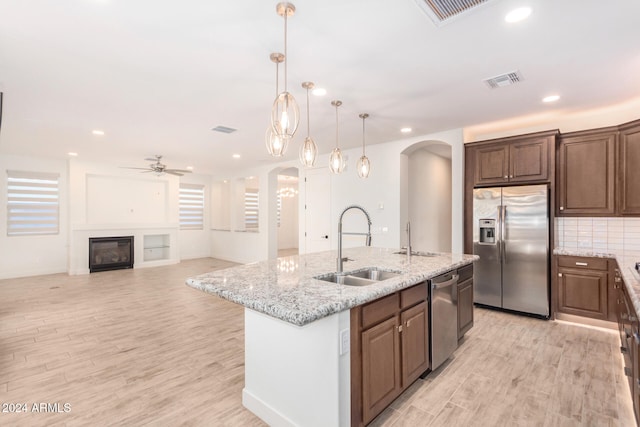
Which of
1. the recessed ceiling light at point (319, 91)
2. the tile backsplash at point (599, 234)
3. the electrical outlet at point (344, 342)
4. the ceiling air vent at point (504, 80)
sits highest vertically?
the ceiling air vent at point (504, 80)

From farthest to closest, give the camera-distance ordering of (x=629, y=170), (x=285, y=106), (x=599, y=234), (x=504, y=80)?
(x=599, y=234)
(x=629, y=170)
(x=504, y=80)
(x=285, y=106)

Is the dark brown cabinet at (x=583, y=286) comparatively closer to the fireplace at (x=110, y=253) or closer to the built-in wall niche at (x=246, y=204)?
the built-in wall niche at (x=246, y=204)

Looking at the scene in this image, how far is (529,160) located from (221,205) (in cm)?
815

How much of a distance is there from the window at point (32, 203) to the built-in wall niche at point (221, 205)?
383 cm

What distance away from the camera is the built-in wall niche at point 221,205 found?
373 inches

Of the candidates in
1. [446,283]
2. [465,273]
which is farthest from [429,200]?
[446,283]

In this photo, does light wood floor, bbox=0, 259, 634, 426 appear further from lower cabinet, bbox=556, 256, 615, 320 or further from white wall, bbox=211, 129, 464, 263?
white wall, bbox=211, 129, 464, 263

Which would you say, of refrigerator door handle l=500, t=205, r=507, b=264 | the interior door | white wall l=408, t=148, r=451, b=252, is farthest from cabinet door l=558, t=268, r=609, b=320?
the interior door

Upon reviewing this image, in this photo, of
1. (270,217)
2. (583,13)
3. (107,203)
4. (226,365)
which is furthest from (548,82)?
(107,203)

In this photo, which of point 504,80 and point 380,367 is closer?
point 380,367

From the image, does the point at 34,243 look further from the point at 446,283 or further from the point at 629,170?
the point at 629,170

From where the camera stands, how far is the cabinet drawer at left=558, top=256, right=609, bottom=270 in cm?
358

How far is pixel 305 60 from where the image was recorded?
254cm

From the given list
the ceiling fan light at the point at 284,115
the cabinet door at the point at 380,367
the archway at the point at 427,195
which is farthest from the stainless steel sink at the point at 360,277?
the archway at the point at 427,195
